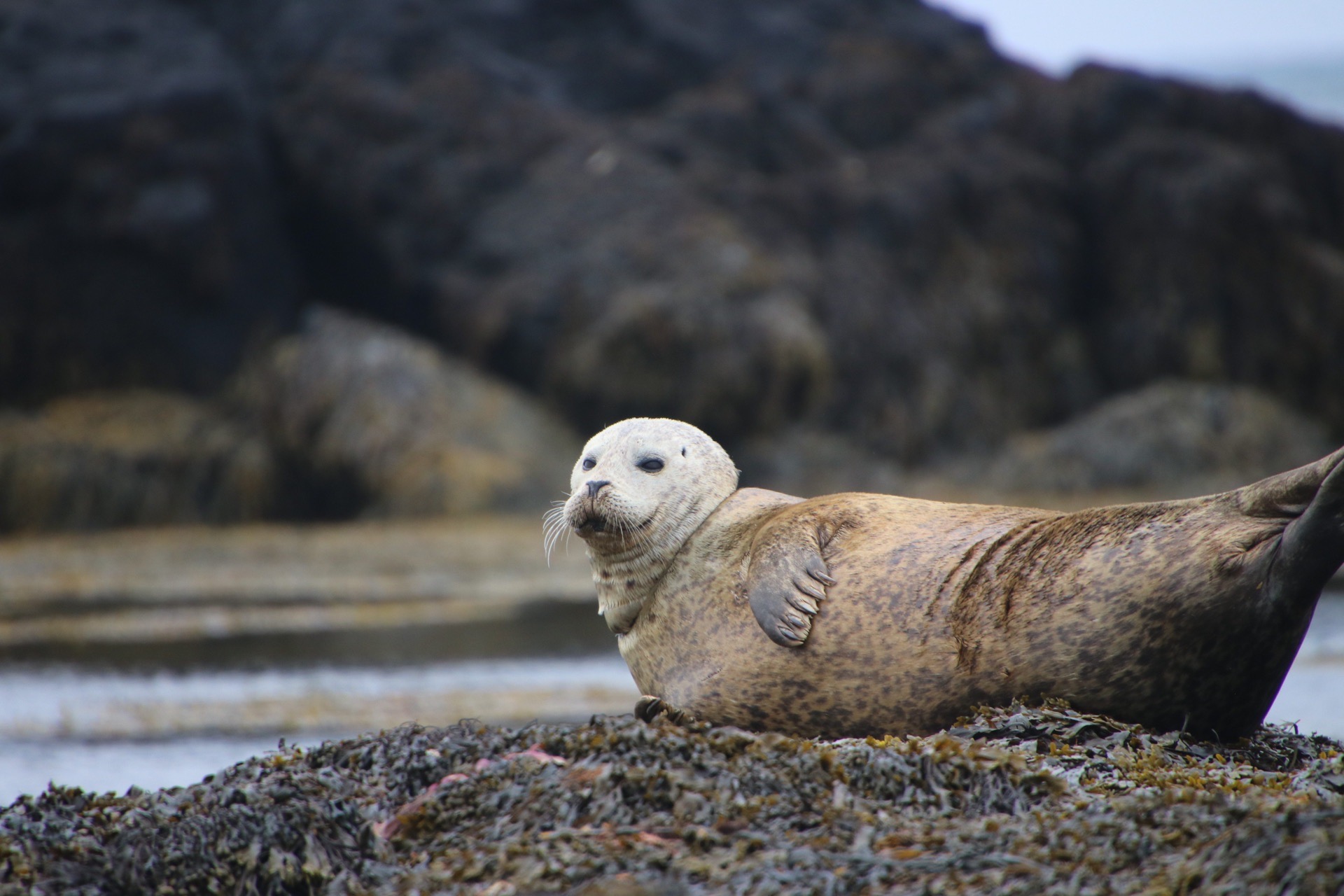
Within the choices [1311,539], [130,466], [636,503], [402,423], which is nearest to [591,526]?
[636,503]

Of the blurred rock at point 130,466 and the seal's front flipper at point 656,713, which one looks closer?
the seal's front flipper at point 656,713

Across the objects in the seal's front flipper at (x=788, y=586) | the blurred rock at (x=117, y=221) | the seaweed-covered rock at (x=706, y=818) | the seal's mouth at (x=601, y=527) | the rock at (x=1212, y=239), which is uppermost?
the blurred rock at (x=117, y=221)

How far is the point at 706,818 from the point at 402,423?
13.4m

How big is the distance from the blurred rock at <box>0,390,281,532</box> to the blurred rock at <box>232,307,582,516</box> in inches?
22.9

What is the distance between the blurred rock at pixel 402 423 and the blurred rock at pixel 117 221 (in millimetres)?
1142

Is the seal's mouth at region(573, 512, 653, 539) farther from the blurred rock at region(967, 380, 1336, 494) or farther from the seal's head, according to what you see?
the blurred rock at region(967, 380, 1336, 494)

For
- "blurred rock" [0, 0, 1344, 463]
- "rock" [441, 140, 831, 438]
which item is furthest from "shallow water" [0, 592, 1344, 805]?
"blurred rock" [0, 0, 1344, 463]

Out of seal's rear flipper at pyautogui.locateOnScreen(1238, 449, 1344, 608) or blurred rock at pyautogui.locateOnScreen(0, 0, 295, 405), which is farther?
blurred rock at pyautogui.locateOnScreen(0, 0, 295, 405)

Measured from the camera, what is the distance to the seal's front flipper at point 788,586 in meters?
4.05

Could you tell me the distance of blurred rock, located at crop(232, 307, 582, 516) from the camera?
15.3m

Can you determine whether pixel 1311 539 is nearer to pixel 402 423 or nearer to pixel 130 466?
pixel 402 423

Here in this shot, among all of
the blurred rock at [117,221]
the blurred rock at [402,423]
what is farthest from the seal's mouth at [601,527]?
the blurred rock at [117,221]

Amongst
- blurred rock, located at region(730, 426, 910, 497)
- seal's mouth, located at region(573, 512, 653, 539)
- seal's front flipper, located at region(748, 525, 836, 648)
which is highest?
blurred rock, located at region(730, 426, 910, 497)

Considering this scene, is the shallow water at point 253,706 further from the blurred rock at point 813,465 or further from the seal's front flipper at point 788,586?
the blurred rock at point 813,465
